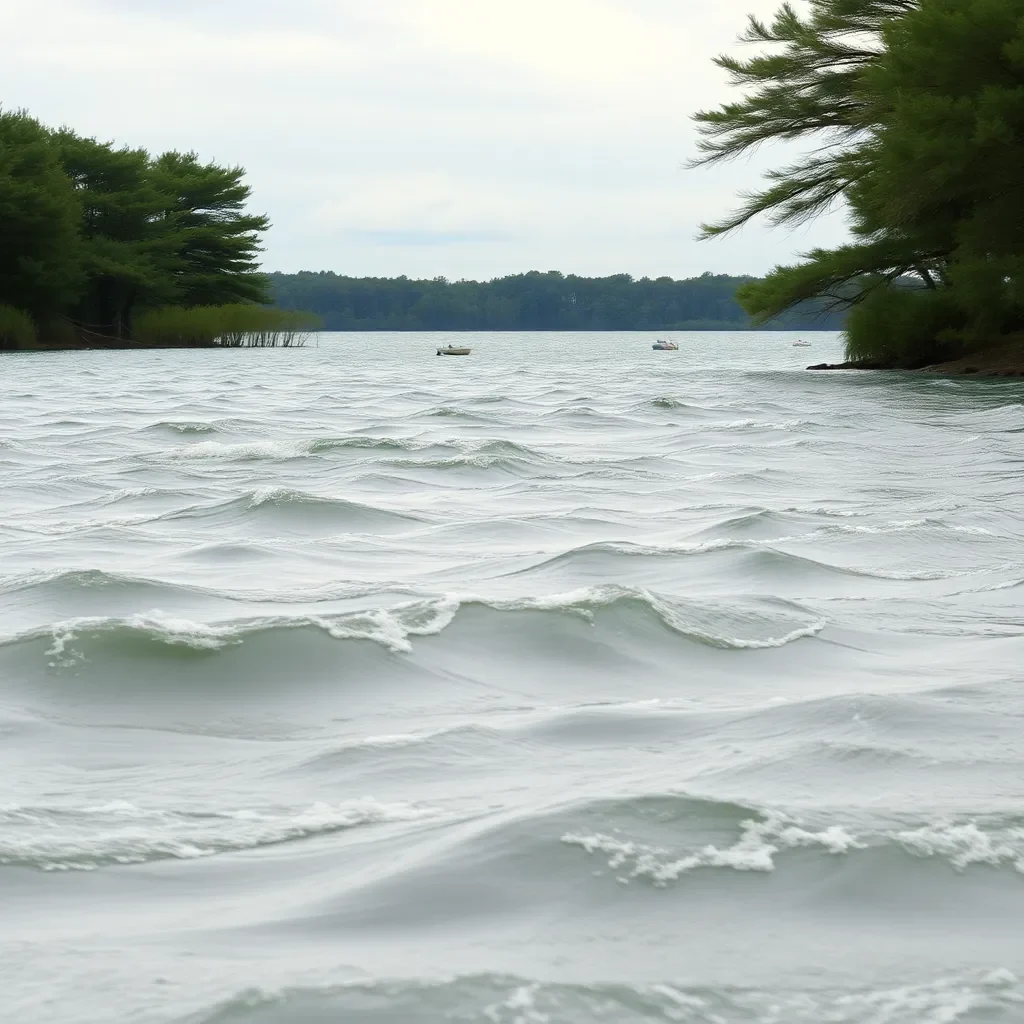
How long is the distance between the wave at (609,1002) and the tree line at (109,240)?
151ft

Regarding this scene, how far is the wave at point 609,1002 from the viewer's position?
6.54ft

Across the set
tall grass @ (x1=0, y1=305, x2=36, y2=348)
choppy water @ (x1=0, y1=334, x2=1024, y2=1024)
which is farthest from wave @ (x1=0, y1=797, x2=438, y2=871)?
tall grass @ (x1=0, y1=305, x2=36, y2=348)

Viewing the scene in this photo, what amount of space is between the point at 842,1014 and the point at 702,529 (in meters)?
4.99

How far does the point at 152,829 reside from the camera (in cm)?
272

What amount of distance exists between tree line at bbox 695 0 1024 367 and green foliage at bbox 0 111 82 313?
27098 millimetres

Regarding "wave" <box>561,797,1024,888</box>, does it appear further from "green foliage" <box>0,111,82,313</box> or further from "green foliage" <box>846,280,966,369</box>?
"green foliage" <box>0,111,82,313</box>

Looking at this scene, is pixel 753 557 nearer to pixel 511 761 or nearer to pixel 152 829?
pixel 511 761

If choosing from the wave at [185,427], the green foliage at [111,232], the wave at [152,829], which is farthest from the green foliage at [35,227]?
the wave at [152,829]

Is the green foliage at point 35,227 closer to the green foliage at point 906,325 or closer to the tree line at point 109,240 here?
the tree line at point 109,240

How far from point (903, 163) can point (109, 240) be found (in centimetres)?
3892

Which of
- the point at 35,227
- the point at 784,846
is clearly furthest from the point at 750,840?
the point at 35,227

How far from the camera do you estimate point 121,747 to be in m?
3.31

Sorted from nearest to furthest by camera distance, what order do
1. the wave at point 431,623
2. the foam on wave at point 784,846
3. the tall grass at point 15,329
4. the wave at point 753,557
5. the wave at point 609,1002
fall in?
the wave at point 609,1002 → the foam on wave at point 784,846 → the wave at point 431,623 → the wave at point 753,557 → the tall grass at point 15,329

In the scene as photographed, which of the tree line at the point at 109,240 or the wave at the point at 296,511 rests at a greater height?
the tree line at the point at 109,240
